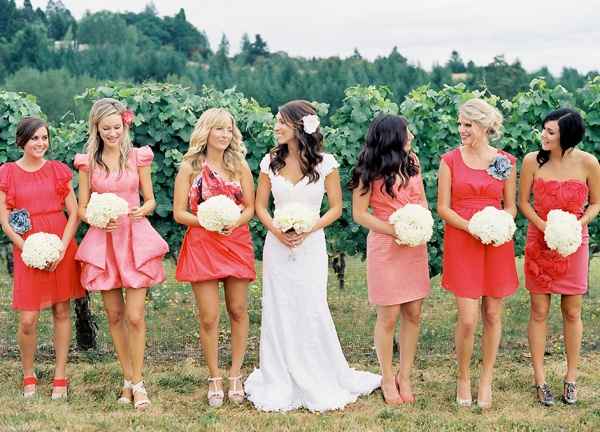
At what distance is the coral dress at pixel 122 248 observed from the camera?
598cm

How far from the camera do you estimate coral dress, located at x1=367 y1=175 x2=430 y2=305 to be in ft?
19.7

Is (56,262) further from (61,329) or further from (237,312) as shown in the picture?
(237,312)

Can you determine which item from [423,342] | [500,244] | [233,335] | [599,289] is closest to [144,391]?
[233,335]

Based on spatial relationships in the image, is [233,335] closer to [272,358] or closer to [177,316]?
[272,358]

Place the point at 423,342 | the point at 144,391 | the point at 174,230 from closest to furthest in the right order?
the point at 144,391, the point at 174,230, the point at 423,342

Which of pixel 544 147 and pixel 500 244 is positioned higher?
pixel 544 147

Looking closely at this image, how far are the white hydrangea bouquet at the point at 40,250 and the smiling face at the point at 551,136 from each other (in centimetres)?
406

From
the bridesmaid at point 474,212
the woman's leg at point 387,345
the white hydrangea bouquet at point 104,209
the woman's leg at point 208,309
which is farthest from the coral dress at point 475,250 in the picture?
the white hydrangea bouquet at point 104,209

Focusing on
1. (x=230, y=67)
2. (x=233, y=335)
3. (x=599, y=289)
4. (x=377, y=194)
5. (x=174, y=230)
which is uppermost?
(x=230, y=67)

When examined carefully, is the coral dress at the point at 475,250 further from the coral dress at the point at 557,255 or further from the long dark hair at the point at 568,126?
the long dark hair at the point at 568,126

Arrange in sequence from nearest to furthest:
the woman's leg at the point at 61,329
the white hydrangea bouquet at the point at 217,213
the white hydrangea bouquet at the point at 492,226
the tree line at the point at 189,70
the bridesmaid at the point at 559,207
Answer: the white hydrangea bouquet at the point at 492,226 < the white hydrangea bouquet at the point at 217,213 < the bridesmaid at the point at 559,207 < the woman's leg at the point at 61,329 < the tree line at the point at 189,70

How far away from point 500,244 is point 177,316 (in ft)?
19.6

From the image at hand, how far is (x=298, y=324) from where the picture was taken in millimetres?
6172

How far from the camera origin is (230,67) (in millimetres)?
96938
